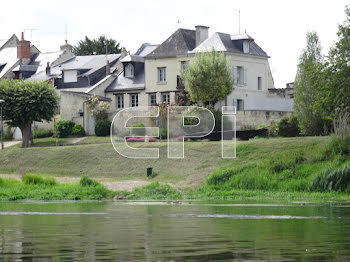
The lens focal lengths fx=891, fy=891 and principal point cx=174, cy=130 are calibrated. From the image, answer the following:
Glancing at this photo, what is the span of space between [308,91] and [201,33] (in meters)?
21.7

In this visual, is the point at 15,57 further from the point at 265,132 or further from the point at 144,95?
the point at 265,132

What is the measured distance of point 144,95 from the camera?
8306 cm

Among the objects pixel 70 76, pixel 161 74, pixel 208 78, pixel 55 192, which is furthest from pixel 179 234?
pixel 70 76

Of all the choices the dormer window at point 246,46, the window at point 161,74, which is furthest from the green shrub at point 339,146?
the window at point 161,74

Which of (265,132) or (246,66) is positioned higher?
(246,66)

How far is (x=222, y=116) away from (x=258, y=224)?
4609cm

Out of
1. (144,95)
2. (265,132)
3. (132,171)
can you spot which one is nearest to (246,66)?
(144,95)

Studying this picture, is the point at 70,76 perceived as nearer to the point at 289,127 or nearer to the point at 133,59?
the point at 133,59

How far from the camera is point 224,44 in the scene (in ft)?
259

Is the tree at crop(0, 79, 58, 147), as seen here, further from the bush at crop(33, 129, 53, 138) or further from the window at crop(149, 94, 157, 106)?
the window at crop(149, 94, 157, 106)

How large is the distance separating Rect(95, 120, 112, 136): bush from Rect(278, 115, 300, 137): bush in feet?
66.7

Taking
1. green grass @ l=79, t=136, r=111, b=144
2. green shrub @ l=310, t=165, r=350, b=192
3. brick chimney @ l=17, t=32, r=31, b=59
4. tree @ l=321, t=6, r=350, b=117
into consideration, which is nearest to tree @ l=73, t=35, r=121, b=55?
brick chimney @ l=17, t=32, r=31, b=59

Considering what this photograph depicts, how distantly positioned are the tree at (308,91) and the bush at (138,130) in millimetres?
12873

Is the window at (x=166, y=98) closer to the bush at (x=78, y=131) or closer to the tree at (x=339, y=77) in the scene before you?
the bush at (x=78, y=131)
